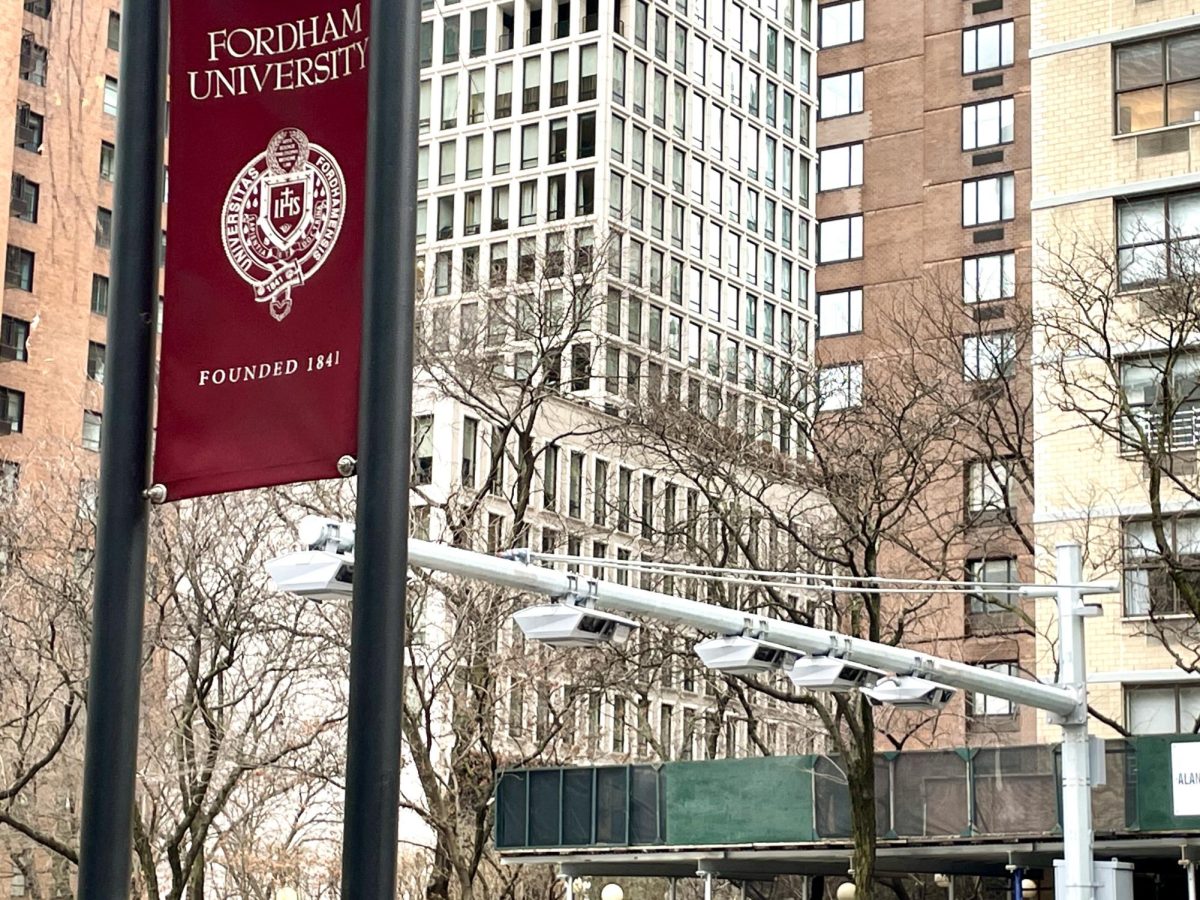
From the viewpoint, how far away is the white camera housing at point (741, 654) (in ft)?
62.4

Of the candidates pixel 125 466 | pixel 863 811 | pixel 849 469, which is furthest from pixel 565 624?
pixel 849 469

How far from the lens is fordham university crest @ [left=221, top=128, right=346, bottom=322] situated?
5.83 metres

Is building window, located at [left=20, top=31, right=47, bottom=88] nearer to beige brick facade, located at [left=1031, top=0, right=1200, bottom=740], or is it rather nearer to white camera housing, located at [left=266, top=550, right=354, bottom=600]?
beige brick facade, located at [left=1031, top=0, right=1200, bottom=740]

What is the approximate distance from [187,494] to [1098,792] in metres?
27.7

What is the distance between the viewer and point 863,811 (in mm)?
32562

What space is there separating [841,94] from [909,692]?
65.0 m

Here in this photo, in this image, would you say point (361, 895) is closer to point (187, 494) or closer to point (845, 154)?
point (187, 494)

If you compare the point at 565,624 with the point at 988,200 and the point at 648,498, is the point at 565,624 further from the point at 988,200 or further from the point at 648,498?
the point at 988,200

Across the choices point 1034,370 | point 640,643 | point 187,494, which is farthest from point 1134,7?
point 187,494

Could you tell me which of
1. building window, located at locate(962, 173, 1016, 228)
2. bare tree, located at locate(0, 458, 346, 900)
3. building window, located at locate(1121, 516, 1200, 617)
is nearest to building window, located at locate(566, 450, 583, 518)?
building window, located at locate(962, 173, 1016, 228)

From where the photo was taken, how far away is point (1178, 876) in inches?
1423

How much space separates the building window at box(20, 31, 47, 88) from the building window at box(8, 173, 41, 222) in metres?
3.78

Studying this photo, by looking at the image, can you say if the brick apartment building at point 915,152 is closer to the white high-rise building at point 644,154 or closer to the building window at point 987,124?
the building window at point 987,124

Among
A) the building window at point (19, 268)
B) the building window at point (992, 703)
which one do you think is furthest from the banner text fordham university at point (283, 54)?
the building window at point (19, 268)
